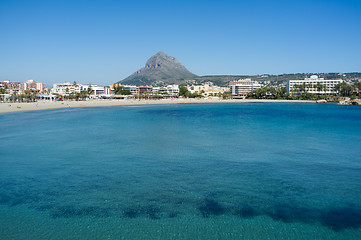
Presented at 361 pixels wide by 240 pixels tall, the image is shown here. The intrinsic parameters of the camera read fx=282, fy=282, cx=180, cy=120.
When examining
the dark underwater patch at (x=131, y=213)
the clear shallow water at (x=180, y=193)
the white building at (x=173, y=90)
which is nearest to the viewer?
the clear shallow water at (x=180, y=193)

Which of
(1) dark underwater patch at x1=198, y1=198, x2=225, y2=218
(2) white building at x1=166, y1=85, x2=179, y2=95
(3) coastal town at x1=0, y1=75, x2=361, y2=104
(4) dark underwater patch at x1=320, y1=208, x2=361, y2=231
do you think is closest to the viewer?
(4) dark underwater patch at x1=320, y1=208, x2=361, y2=231

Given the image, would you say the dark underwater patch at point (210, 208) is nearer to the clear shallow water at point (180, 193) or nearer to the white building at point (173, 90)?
the clear shallow water at point (180, 193)

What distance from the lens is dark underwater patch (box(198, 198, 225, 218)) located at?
30.5ft

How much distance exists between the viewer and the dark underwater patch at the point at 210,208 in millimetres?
9281

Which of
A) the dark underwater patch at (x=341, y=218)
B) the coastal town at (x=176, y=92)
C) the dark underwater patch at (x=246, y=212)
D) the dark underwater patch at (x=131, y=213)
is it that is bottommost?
the dark underwater patch at (x=341, y=218)

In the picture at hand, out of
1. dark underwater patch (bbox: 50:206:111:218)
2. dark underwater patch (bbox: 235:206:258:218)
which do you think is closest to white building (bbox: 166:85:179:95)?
dark underwater patch (bbox: 50:206:111:218)

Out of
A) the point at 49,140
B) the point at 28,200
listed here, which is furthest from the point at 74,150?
the point at 28,200

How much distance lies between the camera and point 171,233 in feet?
26.6

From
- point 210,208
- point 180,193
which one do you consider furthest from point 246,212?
point 180,193

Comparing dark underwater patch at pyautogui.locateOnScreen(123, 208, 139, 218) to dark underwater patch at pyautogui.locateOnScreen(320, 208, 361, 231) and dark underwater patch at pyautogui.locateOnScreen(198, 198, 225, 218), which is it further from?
dark underwater patch at pyautogui.locateOnScreen(320, 208, 361, 231)

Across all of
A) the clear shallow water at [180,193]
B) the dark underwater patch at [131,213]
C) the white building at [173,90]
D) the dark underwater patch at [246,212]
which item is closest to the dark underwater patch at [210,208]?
the clear shallow water at [180,193]

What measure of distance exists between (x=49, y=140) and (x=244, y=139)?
16757mm

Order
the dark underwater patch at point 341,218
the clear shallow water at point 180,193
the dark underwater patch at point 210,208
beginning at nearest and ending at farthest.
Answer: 1. the clear shallow water at point 180,193
2. the dark underwater patch at point 341,218
3. the dark underwater patch at point 210,208

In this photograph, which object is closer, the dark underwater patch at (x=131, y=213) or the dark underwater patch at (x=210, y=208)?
the dark underwater patch at (x=131, y=213)
